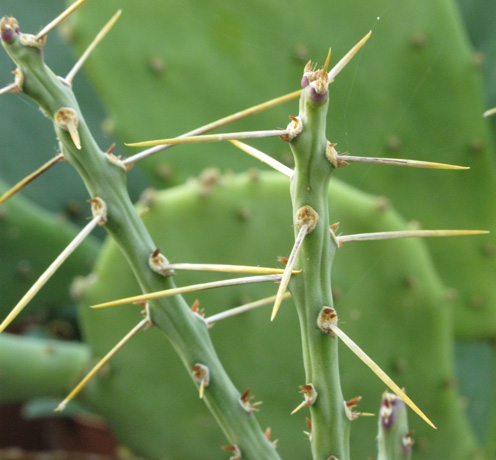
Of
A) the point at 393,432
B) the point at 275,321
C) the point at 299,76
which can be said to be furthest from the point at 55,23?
the point at 299,76

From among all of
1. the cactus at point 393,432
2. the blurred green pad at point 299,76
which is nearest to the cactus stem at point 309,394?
the cactus at point 393,432

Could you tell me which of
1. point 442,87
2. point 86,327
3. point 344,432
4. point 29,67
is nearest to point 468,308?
point 442,87

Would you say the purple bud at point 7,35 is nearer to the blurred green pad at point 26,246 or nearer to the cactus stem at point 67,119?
the cactus stem at point 67,119

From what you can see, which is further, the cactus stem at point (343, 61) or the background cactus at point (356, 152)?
the background cactus at point (356, 152)

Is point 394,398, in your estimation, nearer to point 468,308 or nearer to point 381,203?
point 381,203

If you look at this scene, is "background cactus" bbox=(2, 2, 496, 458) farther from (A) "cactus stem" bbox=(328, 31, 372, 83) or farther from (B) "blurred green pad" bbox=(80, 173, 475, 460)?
(A) "cactus stem" bbox=(328, 31, 372, 83)

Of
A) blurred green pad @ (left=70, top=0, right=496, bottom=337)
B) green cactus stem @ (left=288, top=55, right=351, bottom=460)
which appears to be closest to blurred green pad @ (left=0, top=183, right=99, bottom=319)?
blurred green pad @ (left=70, top=0, right=496, bottom=337)
